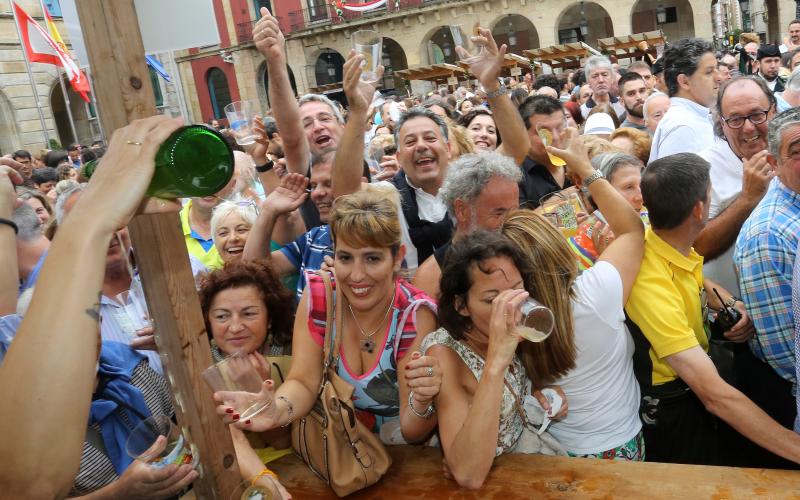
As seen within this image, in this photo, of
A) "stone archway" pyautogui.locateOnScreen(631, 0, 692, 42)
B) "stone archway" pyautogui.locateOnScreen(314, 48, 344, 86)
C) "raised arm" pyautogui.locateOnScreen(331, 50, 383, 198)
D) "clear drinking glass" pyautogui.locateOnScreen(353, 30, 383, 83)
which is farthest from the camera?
"stone archway" pyautogui.locateOnScreen(314, 48, 344, 86)

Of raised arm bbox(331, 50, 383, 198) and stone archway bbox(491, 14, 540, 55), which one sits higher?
stone archway bbox(491, 14, 540, 55)

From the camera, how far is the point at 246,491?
64.9 inches

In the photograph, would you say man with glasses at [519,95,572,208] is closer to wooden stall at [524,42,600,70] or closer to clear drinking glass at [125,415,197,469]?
clear drinking glass at [125,415,197,469]

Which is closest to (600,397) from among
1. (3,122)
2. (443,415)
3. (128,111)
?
(443,415)

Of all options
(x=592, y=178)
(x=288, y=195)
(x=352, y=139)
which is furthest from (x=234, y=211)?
(x=592, y=178)

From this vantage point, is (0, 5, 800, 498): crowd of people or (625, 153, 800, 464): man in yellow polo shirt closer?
(0, 5, 800, 498): crowd of people

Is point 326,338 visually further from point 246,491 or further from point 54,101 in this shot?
point 54,101

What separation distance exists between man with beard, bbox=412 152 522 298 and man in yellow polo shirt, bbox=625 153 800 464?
0.61 meters

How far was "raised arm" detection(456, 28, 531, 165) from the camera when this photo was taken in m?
3.61

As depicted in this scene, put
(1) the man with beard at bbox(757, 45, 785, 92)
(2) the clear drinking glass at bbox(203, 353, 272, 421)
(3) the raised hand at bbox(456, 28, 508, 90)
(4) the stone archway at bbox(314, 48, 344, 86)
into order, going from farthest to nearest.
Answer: (4) the stone archway at bbox(314, 48, 344, 86)
(1) the man with beard at bbox(757, 45, 785, 92)
(3) the raised hand at bbox(456, 28, 508, 90)
(2) the clear drinking glass at bbox(203, 353, 272, 421)

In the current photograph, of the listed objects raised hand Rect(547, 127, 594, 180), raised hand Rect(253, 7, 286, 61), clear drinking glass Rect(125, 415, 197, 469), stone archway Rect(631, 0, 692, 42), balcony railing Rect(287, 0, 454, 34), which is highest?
balcony railing Rect(287, 0, 454, 34)

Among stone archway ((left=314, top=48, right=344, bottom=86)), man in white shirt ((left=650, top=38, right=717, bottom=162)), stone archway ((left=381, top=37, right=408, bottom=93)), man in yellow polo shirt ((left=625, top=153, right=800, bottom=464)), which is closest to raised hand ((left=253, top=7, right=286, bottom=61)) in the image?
man in yellow polo shirt ((left=625, top=153, right=800, bottom=464))

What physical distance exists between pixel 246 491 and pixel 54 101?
32047 mm

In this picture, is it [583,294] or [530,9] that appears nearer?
[583,294]
